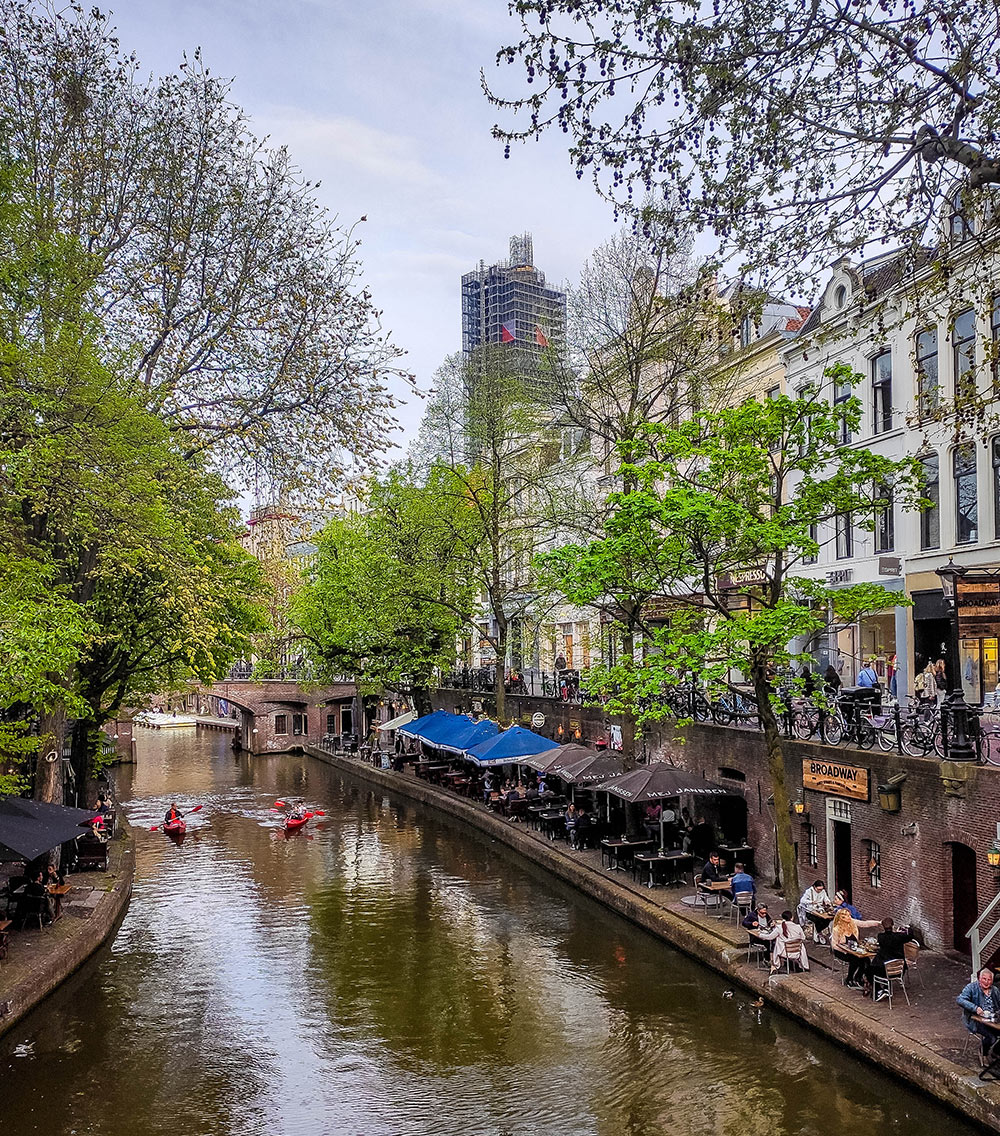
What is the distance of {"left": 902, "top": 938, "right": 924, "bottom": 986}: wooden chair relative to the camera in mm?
15078

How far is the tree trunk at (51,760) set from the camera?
21356 millimetres

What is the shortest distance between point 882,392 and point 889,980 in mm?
19327

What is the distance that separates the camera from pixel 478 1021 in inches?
608

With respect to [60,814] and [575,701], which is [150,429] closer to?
[60,814]

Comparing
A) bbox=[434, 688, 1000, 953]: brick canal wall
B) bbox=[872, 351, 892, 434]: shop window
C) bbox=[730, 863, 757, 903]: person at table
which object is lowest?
bbox=[730, 863, 757, 903]: person at table

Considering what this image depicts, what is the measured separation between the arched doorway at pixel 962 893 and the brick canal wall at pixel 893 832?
0.02 m

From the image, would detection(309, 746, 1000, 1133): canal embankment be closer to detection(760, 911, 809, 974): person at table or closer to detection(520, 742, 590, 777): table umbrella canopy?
detection(760, 911, 809, 974): person at table

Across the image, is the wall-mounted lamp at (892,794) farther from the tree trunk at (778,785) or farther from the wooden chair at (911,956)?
the wooden chair at (911,956)

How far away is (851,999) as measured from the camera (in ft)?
46.6

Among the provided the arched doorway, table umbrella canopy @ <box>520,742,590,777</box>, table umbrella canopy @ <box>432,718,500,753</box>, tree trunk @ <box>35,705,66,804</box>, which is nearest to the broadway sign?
the arched doorway

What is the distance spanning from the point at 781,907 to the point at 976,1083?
321 inches

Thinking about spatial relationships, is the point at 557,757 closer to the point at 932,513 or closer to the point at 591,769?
the point at 591,769

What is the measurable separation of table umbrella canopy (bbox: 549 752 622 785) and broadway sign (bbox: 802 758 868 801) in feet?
21.1

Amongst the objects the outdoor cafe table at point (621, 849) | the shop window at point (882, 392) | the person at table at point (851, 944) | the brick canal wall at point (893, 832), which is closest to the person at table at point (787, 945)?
the person at table at point (851, 944)
